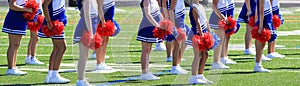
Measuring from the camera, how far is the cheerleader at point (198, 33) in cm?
882

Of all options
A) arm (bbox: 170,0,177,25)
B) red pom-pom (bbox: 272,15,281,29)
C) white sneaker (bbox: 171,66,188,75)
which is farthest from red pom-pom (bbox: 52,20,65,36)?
red pom-pom (bbox: 272,15,281,29)

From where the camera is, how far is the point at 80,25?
8.55m

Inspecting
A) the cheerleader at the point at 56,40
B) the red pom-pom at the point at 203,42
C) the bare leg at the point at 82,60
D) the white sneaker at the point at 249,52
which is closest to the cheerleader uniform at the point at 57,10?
the cheerleader at the point at 56,40

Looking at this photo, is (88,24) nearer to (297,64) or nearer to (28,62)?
(28,62)

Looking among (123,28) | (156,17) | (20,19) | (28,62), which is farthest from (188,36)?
(28,62)

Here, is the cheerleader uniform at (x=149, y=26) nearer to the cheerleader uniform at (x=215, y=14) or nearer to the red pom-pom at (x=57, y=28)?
the red pom-pom at (x=57, y=28)

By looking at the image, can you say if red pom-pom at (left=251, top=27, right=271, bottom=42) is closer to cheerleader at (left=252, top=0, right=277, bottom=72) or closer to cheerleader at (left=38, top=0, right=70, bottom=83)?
cheerleader at (left=252, top=0, right=277, bottom=72)

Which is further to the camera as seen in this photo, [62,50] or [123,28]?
[62,50]

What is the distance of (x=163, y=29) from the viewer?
8.90m

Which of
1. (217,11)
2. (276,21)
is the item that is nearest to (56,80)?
(217,11)

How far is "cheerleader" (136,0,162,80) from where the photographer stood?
9.06 metres

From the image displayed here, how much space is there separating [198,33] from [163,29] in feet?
1.24

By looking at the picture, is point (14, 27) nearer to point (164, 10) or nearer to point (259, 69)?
point (164, 10)

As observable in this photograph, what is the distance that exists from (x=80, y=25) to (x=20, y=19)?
140 cm
